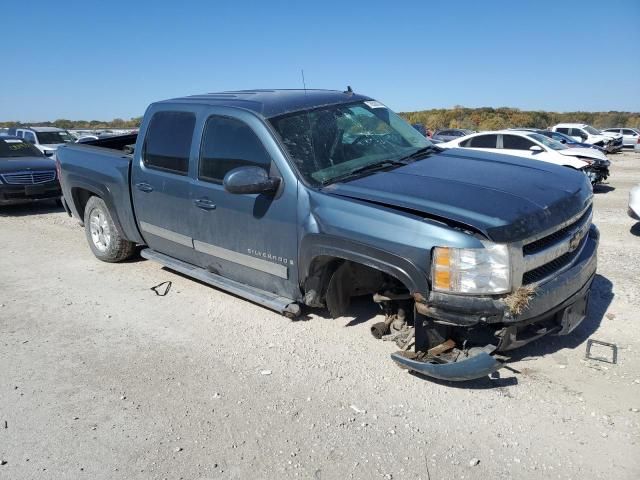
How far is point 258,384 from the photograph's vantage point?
11.8 feet

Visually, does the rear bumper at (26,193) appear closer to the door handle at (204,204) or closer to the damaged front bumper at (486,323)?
the door handle at (204,204)

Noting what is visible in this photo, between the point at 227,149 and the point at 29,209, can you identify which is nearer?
the point at 227,149

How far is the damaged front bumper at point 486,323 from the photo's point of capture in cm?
309

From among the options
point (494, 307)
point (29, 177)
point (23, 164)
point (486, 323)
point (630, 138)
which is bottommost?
point (630, 138)

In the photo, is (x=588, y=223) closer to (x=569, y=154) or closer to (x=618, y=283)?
(x=618, y=283)

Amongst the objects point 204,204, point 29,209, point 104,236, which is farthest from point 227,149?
point 29,209

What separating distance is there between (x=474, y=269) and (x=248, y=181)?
5.54 ft

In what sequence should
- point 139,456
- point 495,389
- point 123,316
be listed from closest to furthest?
point 139,456, point 495,389, point 123,316

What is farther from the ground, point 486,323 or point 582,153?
point 486,323

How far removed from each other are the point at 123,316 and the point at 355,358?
2315mm

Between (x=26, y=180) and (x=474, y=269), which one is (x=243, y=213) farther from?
(x=26, y=180)

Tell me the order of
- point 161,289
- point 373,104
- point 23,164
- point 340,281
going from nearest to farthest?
point 340,281, point 373,104, point 161,289, point 23,164

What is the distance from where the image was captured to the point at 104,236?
6402 mm

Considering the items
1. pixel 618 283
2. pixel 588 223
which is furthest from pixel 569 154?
pixel 588 223
